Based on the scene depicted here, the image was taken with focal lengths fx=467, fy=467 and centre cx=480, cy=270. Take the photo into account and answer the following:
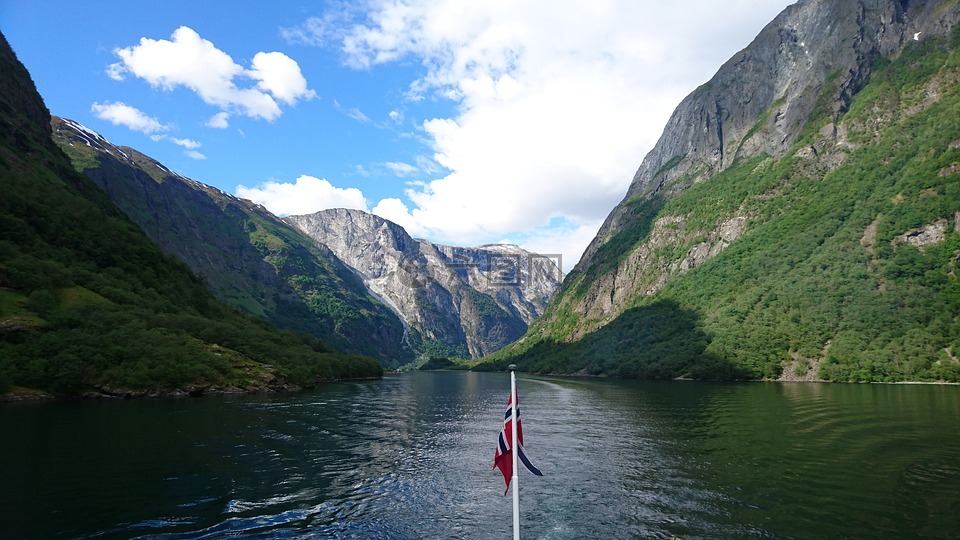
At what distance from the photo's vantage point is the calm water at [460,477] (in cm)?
2167

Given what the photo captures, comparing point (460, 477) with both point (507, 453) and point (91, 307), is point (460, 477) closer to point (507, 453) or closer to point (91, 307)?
point (507, 453)

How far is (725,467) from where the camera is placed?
32.9 metres

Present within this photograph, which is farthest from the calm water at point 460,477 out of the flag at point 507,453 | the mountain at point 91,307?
the mountain at point 91,307

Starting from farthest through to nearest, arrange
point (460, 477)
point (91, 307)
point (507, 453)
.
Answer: point (91, 307) < point (460, 477) < point (507, 453)

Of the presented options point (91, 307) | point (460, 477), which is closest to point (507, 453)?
point (460, 477)

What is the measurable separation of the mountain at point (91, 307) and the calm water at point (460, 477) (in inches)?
639

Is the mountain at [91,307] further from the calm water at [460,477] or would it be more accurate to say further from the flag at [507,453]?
the flag at [507,453]

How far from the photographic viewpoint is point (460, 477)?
105 feet

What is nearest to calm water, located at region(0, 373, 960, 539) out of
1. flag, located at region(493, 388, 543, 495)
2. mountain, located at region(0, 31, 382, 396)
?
flag, located at region(493, 388, 543, 495)

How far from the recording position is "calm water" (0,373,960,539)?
21672 mm

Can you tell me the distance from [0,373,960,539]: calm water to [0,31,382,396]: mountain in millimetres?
16242

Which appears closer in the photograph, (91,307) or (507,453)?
(507,453)

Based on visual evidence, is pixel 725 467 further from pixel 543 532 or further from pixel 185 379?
pixel 185 379

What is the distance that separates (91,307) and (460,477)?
85746 millimetres
